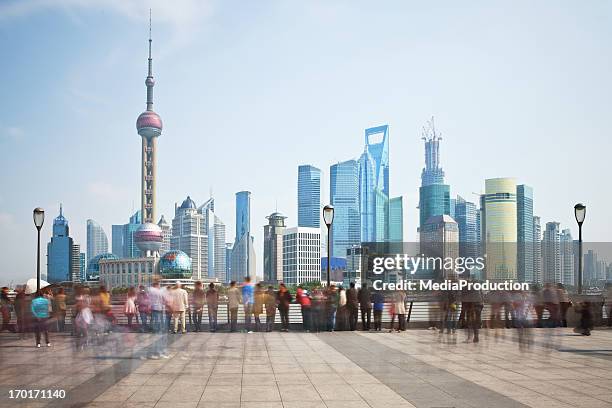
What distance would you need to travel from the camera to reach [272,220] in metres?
115

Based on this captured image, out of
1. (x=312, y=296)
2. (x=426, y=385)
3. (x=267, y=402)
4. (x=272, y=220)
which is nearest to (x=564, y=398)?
(x=426, y=385)

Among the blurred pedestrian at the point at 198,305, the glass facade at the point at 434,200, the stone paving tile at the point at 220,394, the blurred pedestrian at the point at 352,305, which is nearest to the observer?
the stone paving tile at the point at 220,394

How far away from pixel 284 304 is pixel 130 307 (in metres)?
6.25

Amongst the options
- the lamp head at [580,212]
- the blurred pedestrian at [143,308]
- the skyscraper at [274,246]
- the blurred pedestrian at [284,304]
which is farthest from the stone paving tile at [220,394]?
the skyscraper at [274,246]

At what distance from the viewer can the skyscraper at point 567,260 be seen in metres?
21.3

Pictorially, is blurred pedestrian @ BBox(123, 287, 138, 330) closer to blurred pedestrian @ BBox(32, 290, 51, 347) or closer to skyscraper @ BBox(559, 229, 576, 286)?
blurred pedestrian @ BBox(32, 290, 51, 347)

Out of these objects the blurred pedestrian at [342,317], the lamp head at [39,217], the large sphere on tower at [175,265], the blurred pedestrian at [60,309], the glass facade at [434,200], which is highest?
the glass facade at [434,200]

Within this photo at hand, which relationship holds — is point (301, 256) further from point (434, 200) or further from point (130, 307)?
point (130, 307)

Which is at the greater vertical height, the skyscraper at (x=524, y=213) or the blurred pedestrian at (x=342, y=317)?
the skyscraper at (x=524, y=213)

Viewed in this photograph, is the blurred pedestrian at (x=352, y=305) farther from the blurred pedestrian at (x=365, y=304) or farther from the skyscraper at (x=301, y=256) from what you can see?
the skyscraper at (x=301, y=256)

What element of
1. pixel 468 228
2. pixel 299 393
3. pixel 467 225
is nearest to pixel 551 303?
pixel 299 393

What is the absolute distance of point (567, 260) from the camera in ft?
72.2

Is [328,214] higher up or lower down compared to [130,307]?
higher up

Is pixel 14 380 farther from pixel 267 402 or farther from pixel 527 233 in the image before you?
pixel 527 233
